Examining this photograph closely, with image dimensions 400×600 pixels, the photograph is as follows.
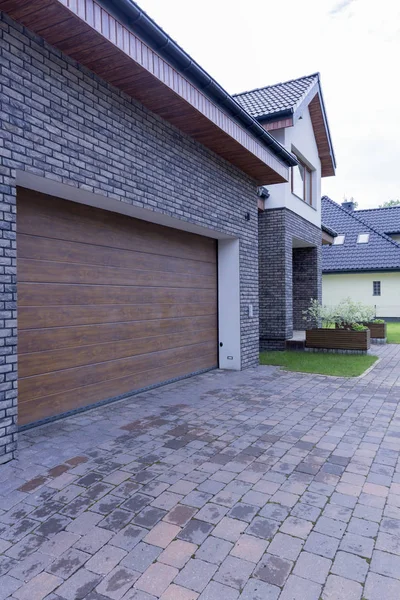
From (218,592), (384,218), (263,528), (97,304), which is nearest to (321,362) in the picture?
(97,304)

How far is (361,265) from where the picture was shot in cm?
Result: 2081

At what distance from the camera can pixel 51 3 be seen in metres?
3.16

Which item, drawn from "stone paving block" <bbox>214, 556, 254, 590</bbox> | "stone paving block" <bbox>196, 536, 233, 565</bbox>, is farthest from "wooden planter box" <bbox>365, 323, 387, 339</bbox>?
"stone paving block" <bbox>214, 556, 254, 590</bbox>

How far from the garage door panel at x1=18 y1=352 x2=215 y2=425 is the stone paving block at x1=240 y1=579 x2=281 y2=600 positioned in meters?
2.97

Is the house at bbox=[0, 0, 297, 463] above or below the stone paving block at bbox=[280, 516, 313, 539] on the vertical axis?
above

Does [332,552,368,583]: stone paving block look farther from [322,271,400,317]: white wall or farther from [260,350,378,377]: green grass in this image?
[322,271,400,317]: white wall

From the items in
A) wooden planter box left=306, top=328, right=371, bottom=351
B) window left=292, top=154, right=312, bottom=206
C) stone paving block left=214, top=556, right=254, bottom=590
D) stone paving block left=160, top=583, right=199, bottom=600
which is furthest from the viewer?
window left=292, top=154, right=312, bottom=206

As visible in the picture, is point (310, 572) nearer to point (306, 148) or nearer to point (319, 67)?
point (306, 148)

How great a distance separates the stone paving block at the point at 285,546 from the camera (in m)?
2.29

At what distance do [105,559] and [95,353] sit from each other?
10.2 ft

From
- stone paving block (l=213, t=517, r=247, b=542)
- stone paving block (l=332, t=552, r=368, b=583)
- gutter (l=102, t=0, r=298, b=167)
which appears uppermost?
gutter (l=102, t=0, r=298, b=167)

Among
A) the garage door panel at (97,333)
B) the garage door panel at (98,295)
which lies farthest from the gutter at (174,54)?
the garage door panel at (97,333)

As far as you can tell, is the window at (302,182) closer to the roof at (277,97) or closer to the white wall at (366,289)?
the roof at (277,97)

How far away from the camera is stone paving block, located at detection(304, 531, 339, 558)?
2.31 metres
